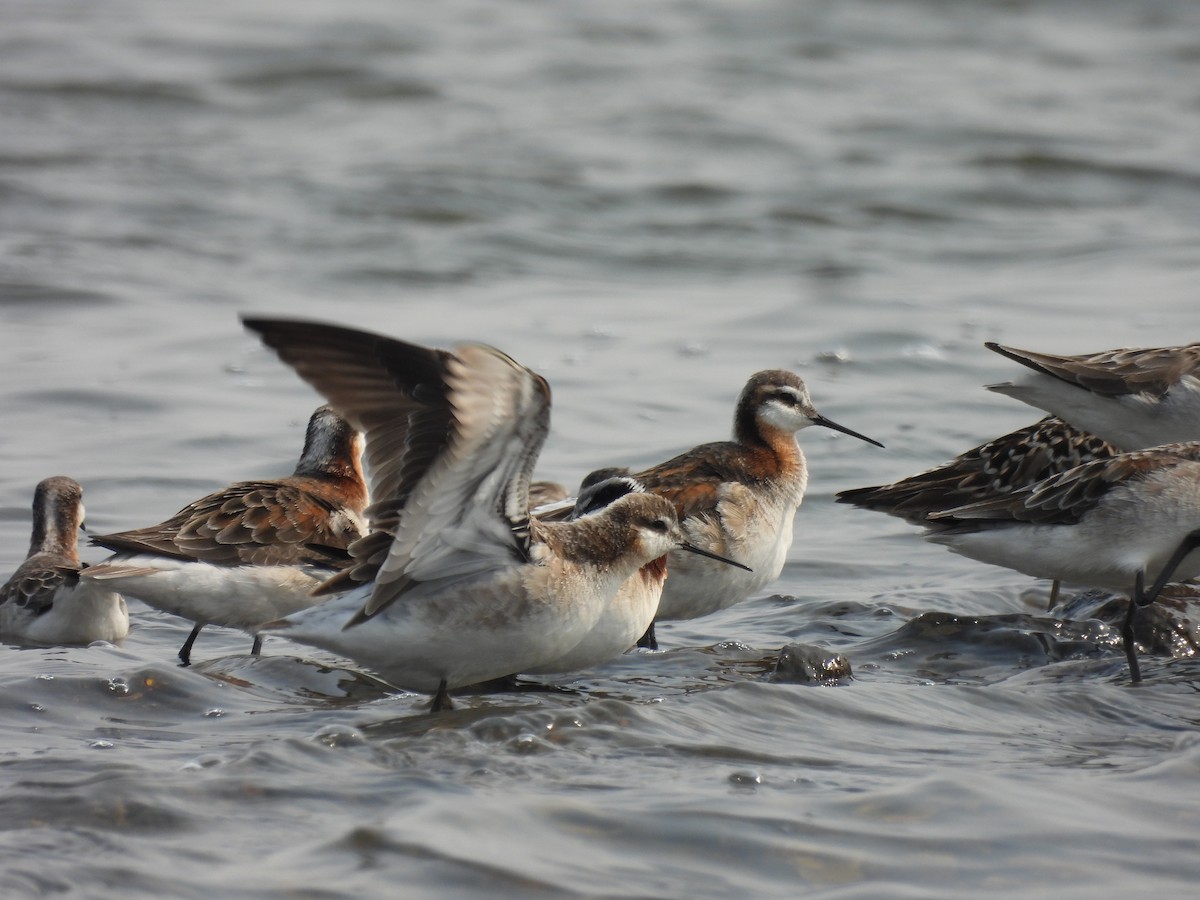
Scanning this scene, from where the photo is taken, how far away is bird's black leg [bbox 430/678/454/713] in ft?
22.2

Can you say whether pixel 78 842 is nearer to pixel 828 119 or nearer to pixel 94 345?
pixel 94 345

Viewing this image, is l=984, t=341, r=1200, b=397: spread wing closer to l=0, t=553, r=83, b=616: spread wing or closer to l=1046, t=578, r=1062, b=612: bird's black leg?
l=1046, t=578, r=1062, b=612: bird's black leg

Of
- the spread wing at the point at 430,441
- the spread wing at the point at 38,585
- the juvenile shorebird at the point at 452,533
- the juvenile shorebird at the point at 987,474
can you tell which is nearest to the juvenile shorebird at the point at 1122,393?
the juvenile shorebird at the point at 987,474

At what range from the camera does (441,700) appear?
680 centimetres

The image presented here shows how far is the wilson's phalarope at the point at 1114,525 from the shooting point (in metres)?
7.80

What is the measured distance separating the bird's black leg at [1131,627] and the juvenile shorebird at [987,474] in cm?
119

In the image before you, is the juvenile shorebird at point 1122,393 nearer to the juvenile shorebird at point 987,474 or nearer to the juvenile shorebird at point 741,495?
the juvenile shorebird at point 987,474

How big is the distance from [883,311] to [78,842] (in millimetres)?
11819

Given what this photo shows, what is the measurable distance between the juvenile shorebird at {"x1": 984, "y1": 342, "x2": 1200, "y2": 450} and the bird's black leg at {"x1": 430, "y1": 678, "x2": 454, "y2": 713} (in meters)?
3.93

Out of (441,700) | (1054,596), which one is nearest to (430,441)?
(441,700)

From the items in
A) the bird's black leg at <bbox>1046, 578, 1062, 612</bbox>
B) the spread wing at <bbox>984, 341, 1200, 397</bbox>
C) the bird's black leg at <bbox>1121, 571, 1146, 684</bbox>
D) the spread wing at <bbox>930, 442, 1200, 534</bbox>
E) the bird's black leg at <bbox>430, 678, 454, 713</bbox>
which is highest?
the spread wing at <bbox>984, 341, 1200, 397</bbox>

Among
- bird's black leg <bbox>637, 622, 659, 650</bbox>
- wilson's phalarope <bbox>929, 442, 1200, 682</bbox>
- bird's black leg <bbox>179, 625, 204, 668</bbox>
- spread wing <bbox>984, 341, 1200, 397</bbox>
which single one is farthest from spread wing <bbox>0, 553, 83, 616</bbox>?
spread wing <bbox>984, 341, 1200, 397</bbox>

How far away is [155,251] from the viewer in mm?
16375

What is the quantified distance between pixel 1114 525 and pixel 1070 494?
257mm
